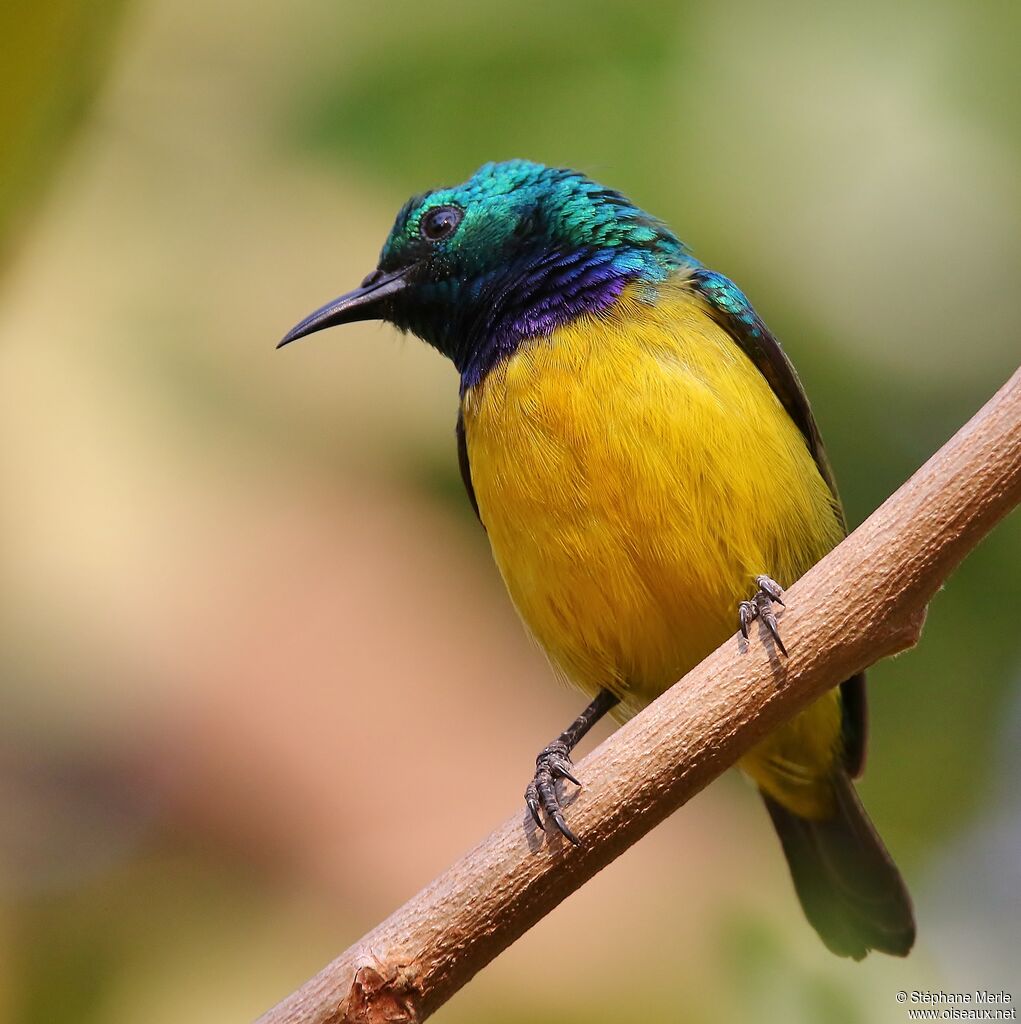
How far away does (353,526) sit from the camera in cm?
627

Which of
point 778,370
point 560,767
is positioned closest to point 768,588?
point 560,767

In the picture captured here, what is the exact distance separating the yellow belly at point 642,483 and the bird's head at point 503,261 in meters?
0.15

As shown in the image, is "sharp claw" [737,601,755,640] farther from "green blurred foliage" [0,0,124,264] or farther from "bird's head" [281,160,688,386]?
"green blurred foliage" [0,0,124,264]

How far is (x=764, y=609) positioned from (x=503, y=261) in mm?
2066

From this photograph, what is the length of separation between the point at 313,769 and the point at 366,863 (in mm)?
Answer: 467

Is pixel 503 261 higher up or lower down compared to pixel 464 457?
higher up

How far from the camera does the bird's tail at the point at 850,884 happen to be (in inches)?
178

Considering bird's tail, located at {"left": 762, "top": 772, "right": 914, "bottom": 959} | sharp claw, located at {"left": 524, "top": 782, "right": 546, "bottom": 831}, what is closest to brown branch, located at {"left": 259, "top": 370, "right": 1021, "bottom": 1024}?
sharp claw, located at {"left": 524, "top": 782, "right": 546, "bottom": 831}

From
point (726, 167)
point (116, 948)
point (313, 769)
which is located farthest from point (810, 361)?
point (116, 948)

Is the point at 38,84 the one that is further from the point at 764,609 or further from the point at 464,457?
the point at 764,609

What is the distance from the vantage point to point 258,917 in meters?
5.29

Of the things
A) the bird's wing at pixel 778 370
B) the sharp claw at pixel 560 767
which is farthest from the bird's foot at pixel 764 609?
the bird's wing at pixel 778 370

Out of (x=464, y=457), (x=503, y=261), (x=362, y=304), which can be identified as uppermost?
(x=362, y=304)

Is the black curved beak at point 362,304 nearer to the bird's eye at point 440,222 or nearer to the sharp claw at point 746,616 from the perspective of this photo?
the bird's eye at point 440,222
